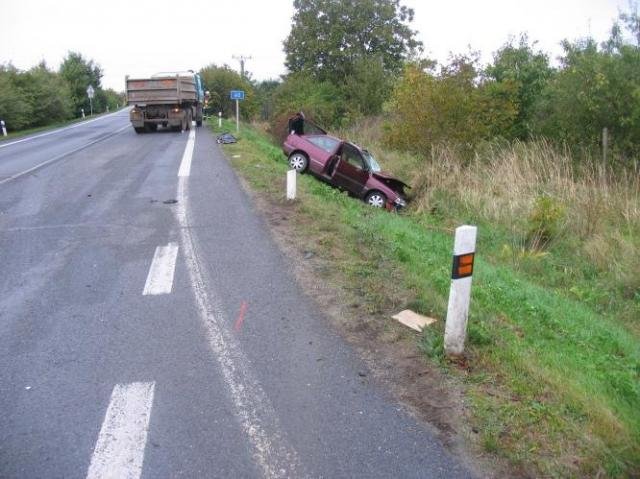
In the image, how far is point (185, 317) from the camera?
5059 millimetres

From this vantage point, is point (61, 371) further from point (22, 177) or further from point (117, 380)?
point (22, 177)

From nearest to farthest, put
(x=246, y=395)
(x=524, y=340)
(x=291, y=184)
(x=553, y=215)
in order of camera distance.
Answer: (x=246, y=395), (x=524, y=340), (x=291, y=184), (x=553, y=215)

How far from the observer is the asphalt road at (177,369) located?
10.4 feet

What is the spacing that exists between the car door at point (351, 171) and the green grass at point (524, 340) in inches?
148

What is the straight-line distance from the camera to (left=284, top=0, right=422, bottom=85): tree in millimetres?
42906

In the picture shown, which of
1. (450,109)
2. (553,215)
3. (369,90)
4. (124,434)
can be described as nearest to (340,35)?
(369,90)

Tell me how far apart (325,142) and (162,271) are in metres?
9.31

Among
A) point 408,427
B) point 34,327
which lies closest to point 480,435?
point 408,427

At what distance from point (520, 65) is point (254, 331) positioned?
20.8m

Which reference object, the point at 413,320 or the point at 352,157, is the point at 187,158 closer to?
the point at 352,157

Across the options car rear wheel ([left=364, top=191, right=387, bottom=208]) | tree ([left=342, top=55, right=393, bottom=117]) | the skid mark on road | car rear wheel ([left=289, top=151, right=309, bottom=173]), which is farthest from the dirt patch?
tree ([left=342, top=55, right=393, bottom=117])

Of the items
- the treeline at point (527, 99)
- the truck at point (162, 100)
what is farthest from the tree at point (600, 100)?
the truck at point (162, 100)

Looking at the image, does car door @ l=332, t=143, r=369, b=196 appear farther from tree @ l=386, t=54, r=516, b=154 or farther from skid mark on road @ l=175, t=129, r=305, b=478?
skid mark on road @ l=175, t=129, r=305, b=478

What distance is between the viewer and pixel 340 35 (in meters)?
42.8
